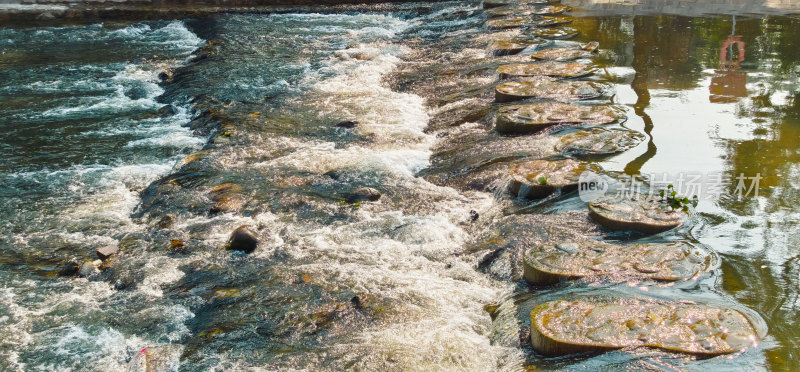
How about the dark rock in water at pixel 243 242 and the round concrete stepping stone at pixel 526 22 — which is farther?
the round concrete stepping stone at pixel 526 22

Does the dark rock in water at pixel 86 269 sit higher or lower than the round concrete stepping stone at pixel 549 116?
lower

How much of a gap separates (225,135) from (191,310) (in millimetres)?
4100

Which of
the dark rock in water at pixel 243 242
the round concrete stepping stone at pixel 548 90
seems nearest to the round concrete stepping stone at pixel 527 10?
the round concrete stepping stone at pixel 548 90

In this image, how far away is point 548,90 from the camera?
8547 mm

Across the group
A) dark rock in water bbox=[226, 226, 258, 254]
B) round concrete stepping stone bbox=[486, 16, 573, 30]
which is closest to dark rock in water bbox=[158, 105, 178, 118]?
dark rock in water bbox=[226, 226, 258, 254]

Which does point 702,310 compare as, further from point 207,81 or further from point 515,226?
point 207,81

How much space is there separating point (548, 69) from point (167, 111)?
5.46 m

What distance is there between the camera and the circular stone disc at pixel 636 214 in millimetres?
4941

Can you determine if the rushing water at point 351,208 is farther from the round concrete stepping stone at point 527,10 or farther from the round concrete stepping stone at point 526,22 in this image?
the round concrete stepping stone at point 527,10

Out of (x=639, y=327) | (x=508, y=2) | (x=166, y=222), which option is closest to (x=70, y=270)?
(x=166, y=222)

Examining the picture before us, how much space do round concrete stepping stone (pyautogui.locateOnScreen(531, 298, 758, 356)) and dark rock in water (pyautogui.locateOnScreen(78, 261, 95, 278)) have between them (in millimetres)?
3587

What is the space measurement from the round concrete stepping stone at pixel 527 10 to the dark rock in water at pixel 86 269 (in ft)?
36.8

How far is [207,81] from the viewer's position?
1182 centimetres

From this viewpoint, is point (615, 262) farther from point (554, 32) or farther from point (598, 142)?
point (554, 32)
